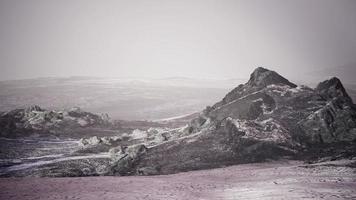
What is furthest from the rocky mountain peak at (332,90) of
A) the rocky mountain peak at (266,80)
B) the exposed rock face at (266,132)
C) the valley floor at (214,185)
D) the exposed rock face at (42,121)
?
the exposed rock face at (42,121)

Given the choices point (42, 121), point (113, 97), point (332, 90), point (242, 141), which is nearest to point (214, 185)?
point (242, 141)

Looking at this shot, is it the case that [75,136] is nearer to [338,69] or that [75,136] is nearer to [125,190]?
[125,190]

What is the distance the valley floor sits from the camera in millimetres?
11669

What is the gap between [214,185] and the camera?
13.8 m

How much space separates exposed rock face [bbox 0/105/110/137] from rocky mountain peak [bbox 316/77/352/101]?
22962mm

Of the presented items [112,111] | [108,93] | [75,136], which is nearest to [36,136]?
[75,136]

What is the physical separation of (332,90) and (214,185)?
16588 millimetres

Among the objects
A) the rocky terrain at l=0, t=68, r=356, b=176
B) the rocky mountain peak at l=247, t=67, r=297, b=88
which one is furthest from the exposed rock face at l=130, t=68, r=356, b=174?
the rocky mountain peak at l=247, t=67, r=297, b=88

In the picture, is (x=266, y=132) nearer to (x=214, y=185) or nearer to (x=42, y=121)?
(x=214, y=185)

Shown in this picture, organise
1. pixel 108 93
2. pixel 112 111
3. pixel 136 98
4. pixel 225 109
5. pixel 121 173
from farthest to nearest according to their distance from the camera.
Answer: pixel 108 93
pixel 136 98
pixel 112 111
pixel 225 109
pixel 121 173

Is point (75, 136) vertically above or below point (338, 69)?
below

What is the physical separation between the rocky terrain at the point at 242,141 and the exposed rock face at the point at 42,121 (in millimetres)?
1169

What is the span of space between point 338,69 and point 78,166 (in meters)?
125

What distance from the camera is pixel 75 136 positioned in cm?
2870
